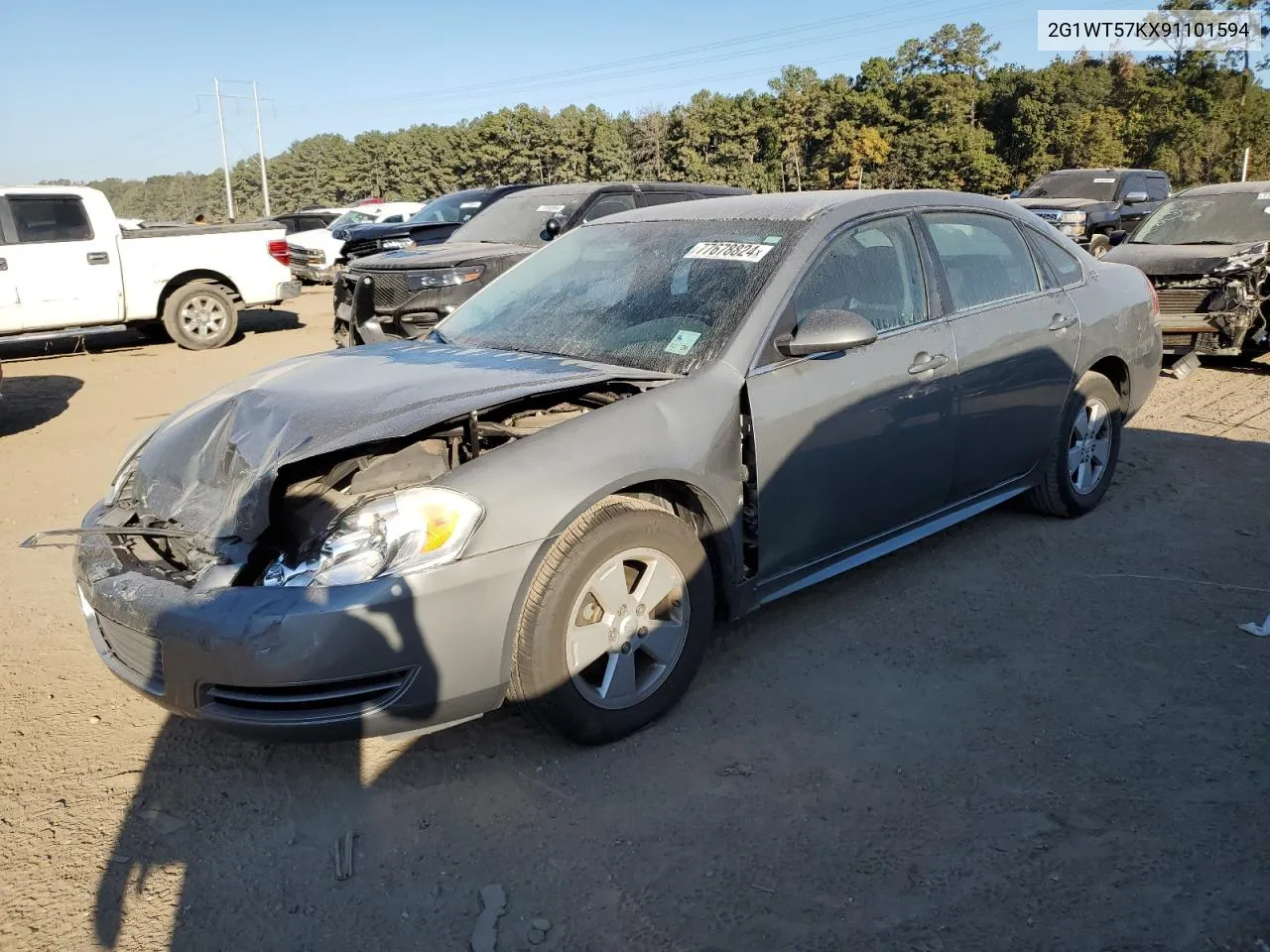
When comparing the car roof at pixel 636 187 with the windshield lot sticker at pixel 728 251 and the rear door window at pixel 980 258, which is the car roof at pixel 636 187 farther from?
the windshield lot sticker at pixel 728 251

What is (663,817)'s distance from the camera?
9.30 ft

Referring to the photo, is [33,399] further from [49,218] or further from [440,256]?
[440,256]

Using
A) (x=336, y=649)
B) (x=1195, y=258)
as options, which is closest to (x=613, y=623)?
(x=336, y=649)

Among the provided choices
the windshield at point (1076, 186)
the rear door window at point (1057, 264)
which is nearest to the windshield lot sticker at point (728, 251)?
the rear door window at point (1057, 264)

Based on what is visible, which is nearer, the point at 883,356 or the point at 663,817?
the point at 663,817

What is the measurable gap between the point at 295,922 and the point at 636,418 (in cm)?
176

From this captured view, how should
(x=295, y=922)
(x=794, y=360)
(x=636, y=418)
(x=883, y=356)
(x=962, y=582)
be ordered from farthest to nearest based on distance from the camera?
(x=962, y=582) → (x=883, y=356) → (x=794, y=360) → (x=636, y=418) → (x=295, y=922)

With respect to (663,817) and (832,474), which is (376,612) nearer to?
(663,817)

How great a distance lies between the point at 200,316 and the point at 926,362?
11.0 metres

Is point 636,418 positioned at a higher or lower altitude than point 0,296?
lower

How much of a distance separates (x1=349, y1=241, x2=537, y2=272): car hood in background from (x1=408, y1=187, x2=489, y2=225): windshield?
4.83m

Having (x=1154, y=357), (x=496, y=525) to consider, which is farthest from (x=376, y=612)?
(x=1154, y=357)

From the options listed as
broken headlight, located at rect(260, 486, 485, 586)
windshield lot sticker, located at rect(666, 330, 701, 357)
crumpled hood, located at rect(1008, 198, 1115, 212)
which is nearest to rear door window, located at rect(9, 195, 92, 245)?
windshield lot sticker, located at rect(666, 330, 701, 357)

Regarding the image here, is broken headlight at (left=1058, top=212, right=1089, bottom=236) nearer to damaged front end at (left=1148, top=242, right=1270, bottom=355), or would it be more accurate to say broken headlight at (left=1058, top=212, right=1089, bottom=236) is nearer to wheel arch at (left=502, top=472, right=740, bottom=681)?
damaged front end at (left=1148, top=242, right=1270, bottom=355)
